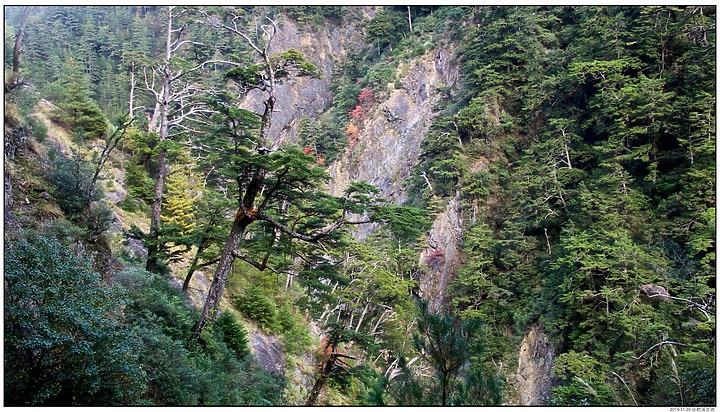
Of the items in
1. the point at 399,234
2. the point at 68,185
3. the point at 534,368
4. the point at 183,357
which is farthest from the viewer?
the point at 534,368

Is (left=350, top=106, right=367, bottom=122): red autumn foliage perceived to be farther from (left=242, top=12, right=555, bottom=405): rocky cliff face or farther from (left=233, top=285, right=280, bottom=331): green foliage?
(left=233, top=285, right=280, bottom=331): green foliage

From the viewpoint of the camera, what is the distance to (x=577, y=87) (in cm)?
2066

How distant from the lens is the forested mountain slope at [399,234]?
5.83m

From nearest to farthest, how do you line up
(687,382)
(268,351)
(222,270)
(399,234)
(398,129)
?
(687,382), (222,270), (399,234), (268,351), (398,129)

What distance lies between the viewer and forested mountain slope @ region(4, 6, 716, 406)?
583 cm

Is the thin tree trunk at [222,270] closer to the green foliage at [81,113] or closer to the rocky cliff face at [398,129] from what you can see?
the green foliage at [81,113]

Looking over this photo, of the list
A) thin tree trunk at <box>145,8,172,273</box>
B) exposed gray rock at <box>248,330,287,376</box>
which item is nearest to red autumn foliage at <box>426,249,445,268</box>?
exposed gray rock at <box>248,330,287,376</box>

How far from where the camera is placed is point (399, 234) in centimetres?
980

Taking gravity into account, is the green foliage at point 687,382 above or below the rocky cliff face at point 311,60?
below

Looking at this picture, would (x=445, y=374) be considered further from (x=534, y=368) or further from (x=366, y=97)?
(x=366, y=97)

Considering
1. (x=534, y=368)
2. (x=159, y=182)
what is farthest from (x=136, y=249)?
(x=534, y=368)

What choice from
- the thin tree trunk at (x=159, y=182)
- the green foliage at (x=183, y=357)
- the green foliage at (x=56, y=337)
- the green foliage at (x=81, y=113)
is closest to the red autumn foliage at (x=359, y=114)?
the green foliage at (x=81, y=113)

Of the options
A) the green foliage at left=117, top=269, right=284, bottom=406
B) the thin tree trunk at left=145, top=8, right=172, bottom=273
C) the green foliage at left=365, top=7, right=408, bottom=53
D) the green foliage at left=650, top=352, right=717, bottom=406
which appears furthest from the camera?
the green foliage at left=365, top=7, right=408, bottom=53

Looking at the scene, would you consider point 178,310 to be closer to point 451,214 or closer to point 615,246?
point 615,246
